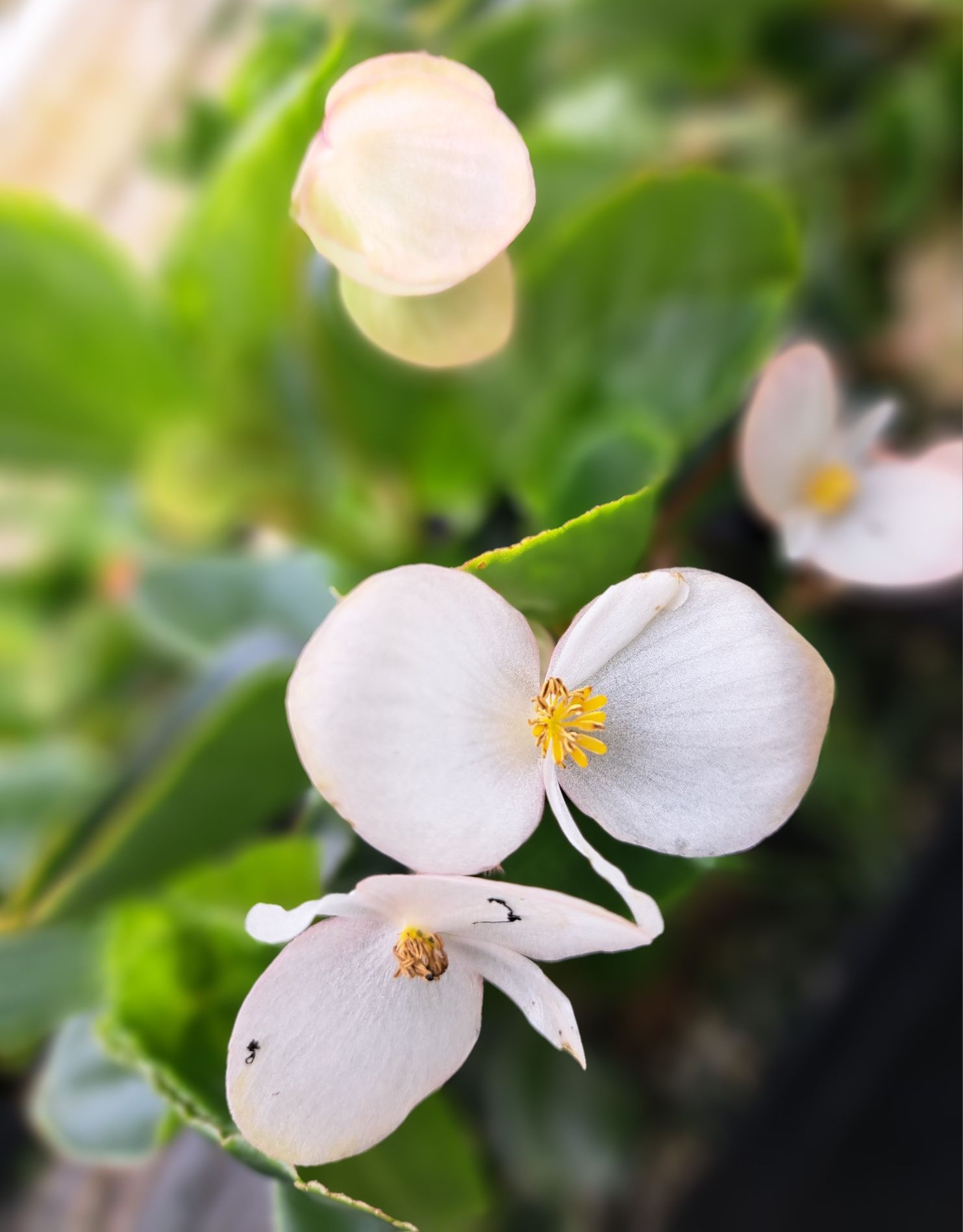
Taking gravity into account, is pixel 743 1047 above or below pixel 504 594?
below

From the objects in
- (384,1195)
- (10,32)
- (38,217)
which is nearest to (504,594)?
(384,1195)

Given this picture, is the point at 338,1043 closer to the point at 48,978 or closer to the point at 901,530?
the point at 901,530

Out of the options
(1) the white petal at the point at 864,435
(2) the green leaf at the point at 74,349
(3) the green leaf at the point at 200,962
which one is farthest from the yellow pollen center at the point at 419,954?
(2) the green leaf at the point at 74,349

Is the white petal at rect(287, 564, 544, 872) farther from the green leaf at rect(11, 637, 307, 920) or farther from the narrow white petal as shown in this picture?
the green leaf at rect(11, 637, 307, 920)

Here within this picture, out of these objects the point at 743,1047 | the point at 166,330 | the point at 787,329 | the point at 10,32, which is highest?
the point at 10,32

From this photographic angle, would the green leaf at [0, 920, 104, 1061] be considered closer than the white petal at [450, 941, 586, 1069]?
No

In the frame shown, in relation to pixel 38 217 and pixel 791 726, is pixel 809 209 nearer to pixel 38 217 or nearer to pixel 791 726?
pixel 38 217

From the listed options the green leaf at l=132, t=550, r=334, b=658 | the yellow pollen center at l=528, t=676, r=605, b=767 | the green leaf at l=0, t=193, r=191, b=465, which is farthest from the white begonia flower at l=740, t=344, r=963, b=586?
the green leaf at l=0, t=193, r=191, b=465
